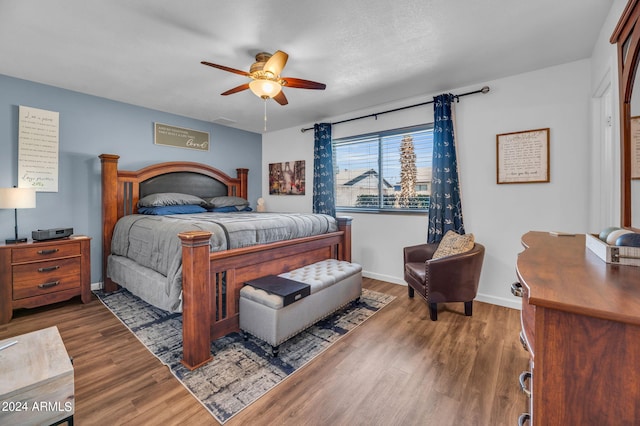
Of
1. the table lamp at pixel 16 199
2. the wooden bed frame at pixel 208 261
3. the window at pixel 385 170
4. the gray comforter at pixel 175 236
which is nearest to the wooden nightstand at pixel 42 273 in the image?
the table lamp at pixel 16 199

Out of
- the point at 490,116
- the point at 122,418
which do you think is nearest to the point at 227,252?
the point at 122,418

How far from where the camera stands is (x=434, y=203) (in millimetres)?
3416

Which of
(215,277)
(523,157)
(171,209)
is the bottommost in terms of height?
(215,277)

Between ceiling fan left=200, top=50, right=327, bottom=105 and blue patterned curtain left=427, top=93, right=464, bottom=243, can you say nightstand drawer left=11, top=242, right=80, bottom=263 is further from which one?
blue patterned curtain left=427, top=93, right=464, bottom=243

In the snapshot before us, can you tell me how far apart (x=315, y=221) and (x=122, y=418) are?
89.2 inches

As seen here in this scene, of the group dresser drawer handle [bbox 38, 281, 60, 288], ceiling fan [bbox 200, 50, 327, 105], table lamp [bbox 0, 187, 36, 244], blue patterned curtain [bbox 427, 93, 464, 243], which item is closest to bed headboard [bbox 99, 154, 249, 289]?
dresser drawer handle [bbox 38, 281, 60, 288]

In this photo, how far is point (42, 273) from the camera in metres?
2.90

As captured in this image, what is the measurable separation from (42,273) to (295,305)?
280 centimetres

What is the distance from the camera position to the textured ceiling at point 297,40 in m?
1.97

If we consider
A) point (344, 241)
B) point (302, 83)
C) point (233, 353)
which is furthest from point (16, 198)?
point (344, 241)

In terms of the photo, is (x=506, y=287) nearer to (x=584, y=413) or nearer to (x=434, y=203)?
(x=434, y=203)

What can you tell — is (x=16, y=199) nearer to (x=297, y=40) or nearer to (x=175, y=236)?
(x=175, y=236)

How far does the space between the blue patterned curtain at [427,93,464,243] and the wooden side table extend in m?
3.38

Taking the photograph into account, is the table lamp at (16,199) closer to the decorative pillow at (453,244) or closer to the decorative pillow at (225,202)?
the decorative pillow at (225,202)
